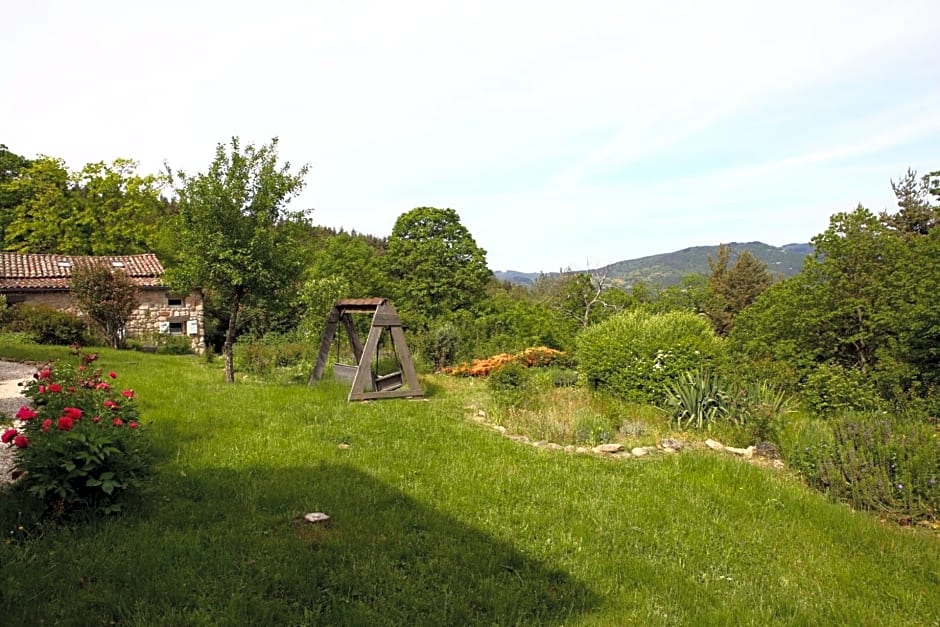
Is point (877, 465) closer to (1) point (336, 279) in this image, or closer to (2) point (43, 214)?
(1) point (336, 279)

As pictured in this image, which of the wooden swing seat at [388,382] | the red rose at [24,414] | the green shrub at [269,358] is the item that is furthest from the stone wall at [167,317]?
the red rose at [24,414]

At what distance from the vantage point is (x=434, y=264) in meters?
23.0

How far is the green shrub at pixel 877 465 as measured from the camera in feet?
16.2

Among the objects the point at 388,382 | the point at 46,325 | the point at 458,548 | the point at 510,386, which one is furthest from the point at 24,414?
the point at 46,325

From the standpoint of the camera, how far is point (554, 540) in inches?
163

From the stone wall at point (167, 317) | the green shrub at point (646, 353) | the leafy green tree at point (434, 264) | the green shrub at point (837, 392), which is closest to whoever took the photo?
the green shrub at point (837, 392)

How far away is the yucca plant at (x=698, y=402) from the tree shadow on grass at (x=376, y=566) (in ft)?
15.9

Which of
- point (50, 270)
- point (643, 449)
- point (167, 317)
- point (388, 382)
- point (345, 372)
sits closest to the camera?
point (643, 449)

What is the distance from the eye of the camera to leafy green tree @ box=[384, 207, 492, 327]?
22938 millimetres

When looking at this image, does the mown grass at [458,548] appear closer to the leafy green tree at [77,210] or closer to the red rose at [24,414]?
the red rose at [24,414]

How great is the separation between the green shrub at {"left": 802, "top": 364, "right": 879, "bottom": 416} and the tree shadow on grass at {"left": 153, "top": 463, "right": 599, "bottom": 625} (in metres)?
5.96

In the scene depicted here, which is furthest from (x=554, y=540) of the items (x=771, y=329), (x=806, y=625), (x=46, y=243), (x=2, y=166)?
(x=2, y=166)

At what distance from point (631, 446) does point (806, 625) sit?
3703mm

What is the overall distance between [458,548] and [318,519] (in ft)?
3.77
